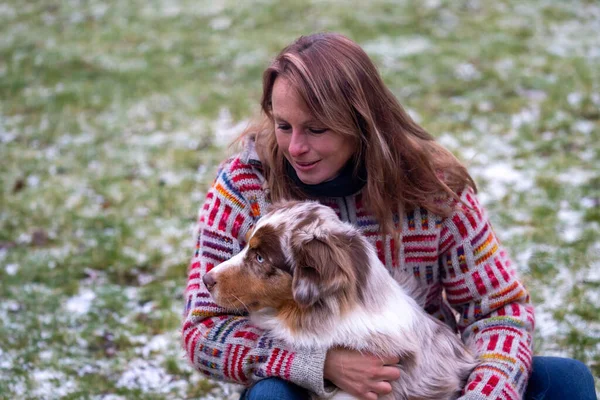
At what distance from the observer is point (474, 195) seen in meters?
3.34

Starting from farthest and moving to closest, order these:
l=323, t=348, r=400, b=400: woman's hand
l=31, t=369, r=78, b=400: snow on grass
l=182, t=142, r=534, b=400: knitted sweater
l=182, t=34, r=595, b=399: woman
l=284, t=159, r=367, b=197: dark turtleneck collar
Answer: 1. l=31, t=369, r=78, b=400: snow on grass
2. l=284, t=159, r=367, b=197: dark turtleneck collar
3. l=182, t=142, r=534, b=400: knitted sweater
4. l=182, t=34, r=595, b=399: woman
5. l=323, t=348, r=400, b=400: woman's hand

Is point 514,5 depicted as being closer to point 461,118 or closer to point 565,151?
point 461,118

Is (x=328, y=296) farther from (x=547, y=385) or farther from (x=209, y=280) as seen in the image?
(x=547, y=385)

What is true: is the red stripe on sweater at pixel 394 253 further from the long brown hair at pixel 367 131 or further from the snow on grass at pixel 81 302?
the snow on grass at pixel 81 302

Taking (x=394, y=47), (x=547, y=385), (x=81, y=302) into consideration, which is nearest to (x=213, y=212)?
(x=547, y=385)

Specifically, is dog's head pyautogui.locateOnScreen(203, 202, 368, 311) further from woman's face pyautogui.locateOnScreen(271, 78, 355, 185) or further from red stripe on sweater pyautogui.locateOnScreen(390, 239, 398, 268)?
red stripe on sweater pyautogui.locateOnScreen(390, 239, 398, 268)

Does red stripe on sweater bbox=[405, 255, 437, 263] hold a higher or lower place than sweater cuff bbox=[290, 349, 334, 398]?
higher

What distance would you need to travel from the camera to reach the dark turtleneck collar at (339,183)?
314 cm

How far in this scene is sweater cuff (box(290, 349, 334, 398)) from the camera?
284cm

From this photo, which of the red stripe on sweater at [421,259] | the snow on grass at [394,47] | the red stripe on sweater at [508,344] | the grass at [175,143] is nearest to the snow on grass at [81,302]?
the grass at [175,143]

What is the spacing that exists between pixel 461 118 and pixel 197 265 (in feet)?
19.2

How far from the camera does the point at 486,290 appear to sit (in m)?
3.22

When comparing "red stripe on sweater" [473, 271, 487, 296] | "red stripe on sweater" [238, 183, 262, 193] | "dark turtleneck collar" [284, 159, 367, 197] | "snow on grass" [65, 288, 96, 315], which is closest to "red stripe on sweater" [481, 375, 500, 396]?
"red stripe on sweater" [473, 271, 487, 296]

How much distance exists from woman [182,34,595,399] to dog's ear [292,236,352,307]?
332mm
